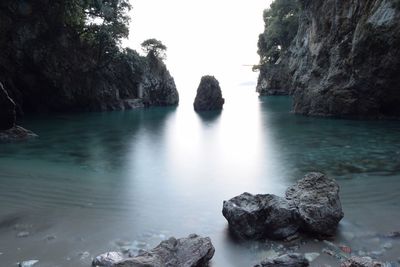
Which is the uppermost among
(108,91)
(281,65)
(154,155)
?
(281,65)

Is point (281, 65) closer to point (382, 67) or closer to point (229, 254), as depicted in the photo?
point (382, 67)

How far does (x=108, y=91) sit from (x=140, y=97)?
5673 mm

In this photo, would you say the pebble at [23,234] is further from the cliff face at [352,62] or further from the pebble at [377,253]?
the cliff face at [352,62]

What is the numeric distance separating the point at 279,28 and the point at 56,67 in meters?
39.8

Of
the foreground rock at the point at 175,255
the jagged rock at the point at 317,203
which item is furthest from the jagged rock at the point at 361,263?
the foreground rock at the point at 175,255

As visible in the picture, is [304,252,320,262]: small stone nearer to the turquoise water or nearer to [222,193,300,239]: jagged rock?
the turquoise water

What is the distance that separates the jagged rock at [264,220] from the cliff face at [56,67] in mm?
24527

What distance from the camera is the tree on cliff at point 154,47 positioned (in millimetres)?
46375

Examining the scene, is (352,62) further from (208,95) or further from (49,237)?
(49,237)

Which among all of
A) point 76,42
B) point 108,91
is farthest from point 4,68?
point 108,91

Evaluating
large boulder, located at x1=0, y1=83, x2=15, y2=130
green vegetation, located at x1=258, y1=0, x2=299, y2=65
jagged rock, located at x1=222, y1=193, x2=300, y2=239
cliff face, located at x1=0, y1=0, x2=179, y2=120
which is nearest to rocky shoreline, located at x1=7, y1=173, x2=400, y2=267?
jagged rock, located at x1=222, y1=193, x2=300, y2=239

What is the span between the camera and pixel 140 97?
44.9 metres

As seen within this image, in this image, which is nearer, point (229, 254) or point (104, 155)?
point (229, 254)

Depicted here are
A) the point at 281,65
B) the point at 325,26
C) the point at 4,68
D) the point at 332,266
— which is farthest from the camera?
the point at 281,65
